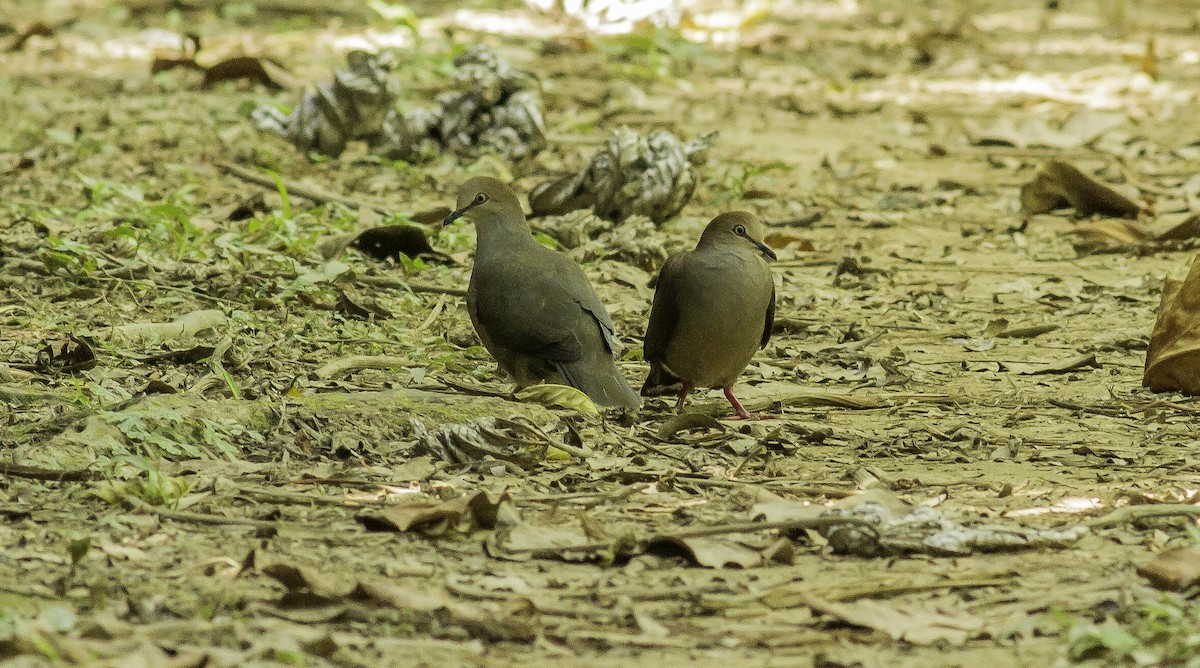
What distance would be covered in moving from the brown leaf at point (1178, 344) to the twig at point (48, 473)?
3.83 metres

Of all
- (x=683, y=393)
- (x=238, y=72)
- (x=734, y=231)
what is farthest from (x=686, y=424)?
(x=238, y=72)

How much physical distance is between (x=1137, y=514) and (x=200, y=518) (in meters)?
2.51

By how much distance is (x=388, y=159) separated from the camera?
9.50 m

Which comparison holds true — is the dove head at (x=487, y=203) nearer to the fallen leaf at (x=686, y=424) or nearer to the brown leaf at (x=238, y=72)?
the fallen leaf at (x=686, y=424)

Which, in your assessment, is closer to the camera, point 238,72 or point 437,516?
point 437,516

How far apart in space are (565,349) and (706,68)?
319 inches

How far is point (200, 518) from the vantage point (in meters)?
3.90

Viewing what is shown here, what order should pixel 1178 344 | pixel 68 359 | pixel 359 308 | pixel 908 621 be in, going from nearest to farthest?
pixel 908 621
pixel 68 359
pixel 1178 344
pixel 359 308

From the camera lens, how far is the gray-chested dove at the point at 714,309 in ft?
18.2

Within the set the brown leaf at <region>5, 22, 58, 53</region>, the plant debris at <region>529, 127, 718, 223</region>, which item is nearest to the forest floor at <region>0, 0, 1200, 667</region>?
the plant debris at <region>529, 127, 718, 223</region>

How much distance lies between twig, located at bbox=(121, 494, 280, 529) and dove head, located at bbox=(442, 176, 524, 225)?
7.74ft

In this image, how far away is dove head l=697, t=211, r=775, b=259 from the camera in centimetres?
575

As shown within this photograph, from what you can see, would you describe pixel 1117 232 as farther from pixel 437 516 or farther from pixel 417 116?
pixel 437 516

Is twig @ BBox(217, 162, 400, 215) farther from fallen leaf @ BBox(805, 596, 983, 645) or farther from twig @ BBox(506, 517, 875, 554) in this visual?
fallen leaf @ BBox(805, 596, 983, 645)
